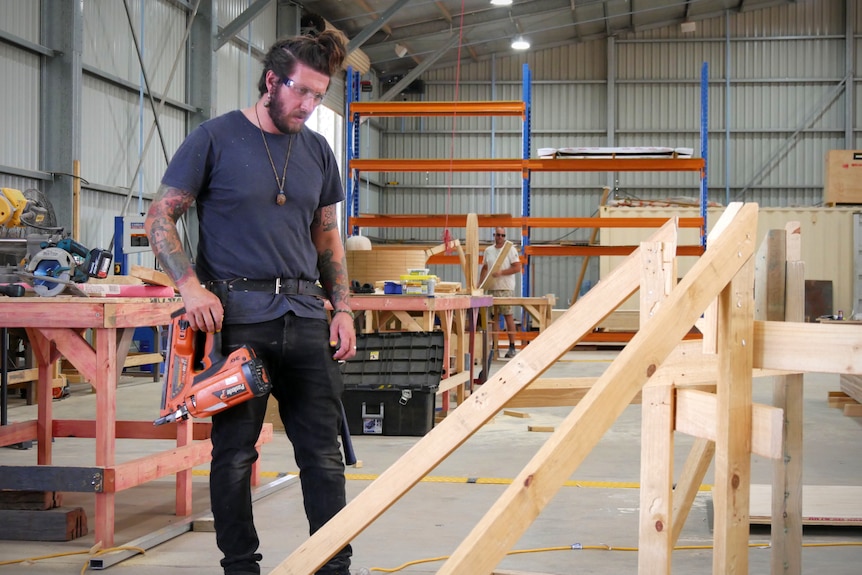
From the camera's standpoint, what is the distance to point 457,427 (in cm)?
241

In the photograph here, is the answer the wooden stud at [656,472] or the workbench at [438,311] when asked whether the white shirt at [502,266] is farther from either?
the wooden stud at [656,472]

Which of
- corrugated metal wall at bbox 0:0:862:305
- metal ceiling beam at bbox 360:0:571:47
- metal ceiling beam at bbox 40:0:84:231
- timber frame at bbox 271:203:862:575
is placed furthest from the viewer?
corrugated metal wall at bbox 0:0:862:305

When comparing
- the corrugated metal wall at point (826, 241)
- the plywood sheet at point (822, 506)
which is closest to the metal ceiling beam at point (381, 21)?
the corrugated metal wall at point (826, 241)

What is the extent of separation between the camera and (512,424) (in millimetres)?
7609

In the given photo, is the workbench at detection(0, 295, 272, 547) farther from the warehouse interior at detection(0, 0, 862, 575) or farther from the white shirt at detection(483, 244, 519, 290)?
the white shirt at detection(483, 244, 519, 290)

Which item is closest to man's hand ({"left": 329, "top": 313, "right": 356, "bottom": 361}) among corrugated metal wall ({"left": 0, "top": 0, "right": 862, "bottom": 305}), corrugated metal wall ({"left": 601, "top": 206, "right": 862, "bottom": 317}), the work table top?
the work table top

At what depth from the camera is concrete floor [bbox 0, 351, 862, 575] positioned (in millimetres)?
3676

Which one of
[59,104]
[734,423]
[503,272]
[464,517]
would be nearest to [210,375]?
[734,423]

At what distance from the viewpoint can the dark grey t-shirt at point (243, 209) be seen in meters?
3.01

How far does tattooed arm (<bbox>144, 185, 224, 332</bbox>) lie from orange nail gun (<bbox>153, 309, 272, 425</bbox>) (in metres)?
0.07

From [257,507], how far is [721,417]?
2.77 metres

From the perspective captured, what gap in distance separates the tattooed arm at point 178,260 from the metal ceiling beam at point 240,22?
12.1 m

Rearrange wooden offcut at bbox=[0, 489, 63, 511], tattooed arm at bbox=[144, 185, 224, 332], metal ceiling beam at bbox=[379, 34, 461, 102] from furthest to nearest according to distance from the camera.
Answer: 1. metal ceiling beam at bbox=[379, 34, 461, 102]
2. wooden offcut at bbox=[0, 489, 63, 511]
3. tattooed arm at bbox=[144, 185, 224, 332]

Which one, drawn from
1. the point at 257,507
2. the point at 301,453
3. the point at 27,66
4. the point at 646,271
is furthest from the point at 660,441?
the point at 27,66
